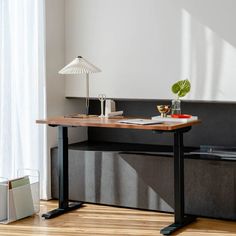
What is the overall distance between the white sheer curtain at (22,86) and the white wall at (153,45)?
372 millimetres

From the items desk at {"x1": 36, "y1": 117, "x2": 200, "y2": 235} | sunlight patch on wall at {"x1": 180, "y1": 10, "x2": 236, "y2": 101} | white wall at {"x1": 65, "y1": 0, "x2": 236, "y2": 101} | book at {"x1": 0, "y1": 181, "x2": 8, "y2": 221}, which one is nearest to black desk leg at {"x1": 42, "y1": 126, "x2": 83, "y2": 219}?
desk at {"x1": 36, "y1": 117, "x2": 200, "y2": 235}

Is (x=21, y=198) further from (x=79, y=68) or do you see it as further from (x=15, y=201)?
(x=79, y=68)

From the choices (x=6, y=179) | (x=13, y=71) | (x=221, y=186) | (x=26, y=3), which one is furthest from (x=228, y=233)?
(x=26, y=3)

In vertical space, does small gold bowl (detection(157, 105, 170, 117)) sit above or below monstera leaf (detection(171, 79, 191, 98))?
below

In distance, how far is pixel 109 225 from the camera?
180 inches

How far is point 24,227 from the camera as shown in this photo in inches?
179

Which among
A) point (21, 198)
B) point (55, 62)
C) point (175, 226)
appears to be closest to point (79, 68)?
point (55, 62)

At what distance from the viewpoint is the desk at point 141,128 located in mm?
4383

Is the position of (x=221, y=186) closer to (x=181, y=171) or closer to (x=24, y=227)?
(x=181, y=171)

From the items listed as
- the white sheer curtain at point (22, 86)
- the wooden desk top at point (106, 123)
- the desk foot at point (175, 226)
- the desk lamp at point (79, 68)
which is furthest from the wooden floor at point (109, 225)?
the desk lamp at point (79, 68)

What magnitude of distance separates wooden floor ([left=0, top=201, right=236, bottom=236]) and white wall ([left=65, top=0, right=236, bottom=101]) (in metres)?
0.99

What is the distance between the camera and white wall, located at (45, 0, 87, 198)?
17.6 feet

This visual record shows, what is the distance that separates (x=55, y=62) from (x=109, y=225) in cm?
164

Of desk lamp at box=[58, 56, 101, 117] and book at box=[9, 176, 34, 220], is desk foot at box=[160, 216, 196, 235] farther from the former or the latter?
desk lamp at box=[58, 56, 101, 117]
